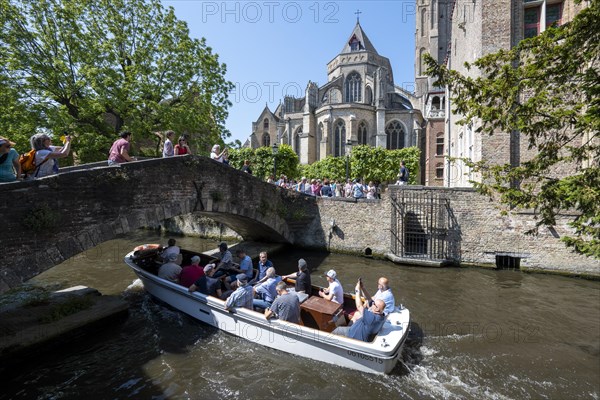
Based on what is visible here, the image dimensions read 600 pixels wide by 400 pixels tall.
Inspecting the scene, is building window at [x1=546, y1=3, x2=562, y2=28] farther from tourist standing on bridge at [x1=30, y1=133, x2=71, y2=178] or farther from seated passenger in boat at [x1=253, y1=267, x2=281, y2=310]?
tourist standing on bridge at [x1=30, y1=133, x2=71, y2=178]

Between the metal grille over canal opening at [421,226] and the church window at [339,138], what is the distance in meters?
24.3

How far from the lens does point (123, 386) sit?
18.7ft

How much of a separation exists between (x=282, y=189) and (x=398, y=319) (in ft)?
31.3

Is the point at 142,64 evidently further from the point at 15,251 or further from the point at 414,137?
the point at 414,137

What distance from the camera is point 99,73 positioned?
1311 centimetres

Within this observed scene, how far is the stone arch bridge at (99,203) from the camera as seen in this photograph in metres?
6.10

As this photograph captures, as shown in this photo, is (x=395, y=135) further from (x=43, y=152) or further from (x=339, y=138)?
(x=43, y=152)

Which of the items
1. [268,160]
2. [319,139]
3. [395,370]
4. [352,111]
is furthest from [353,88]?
[395,370]

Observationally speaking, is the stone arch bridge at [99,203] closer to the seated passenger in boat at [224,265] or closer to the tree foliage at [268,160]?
the seated passenger in boat at [224,265]

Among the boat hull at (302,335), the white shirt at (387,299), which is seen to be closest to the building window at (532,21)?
the white shirt at (387,299)

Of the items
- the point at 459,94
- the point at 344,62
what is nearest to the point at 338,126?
the point at 344,62

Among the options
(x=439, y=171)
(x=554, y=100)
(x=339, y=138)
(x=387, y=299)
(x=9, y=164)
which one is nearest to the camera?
(x=554, y=100)

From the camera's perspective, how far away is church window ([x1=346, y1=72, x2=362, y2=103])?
139ft

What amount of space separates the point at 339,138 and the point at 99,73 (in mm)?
28004
